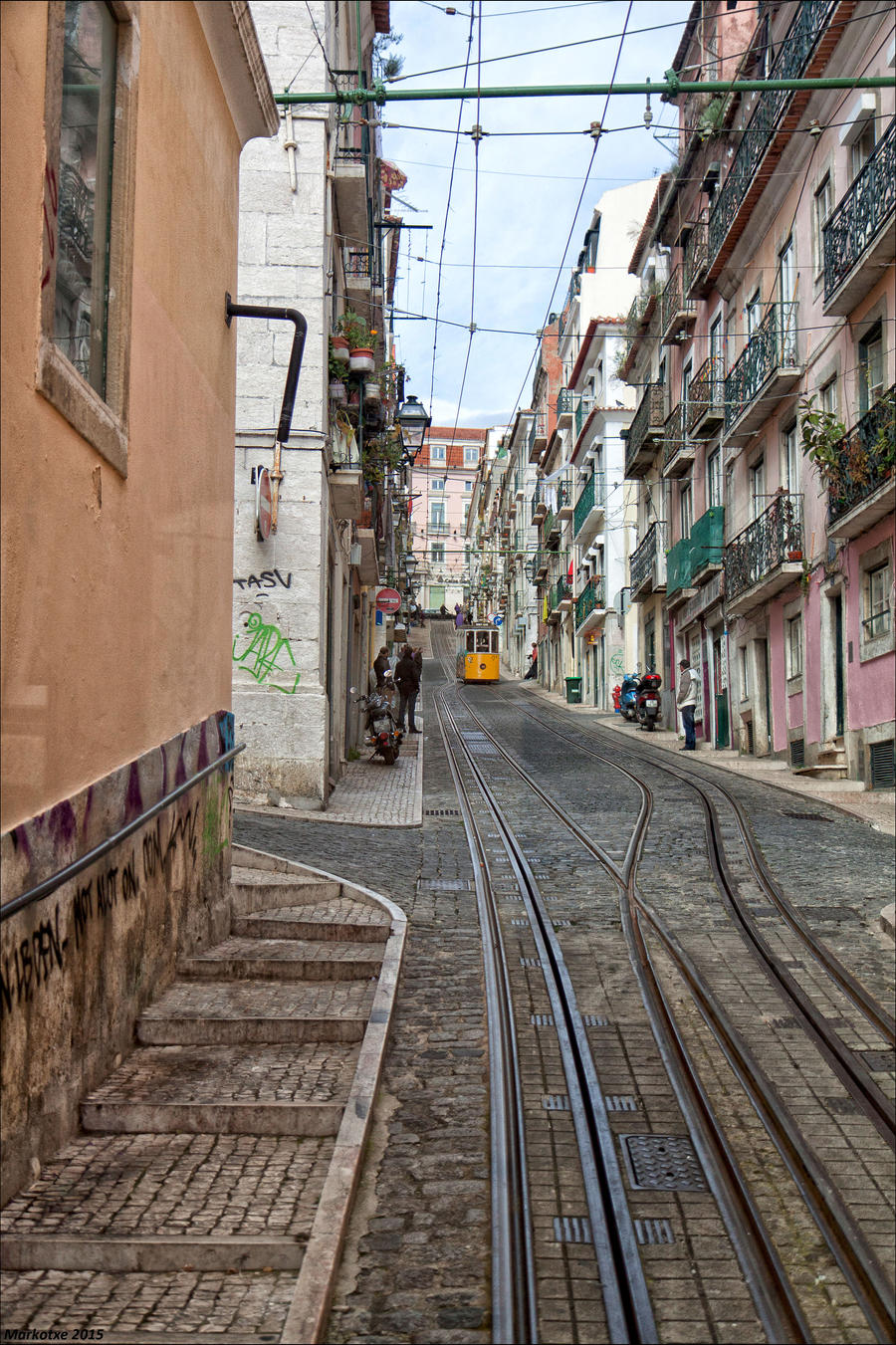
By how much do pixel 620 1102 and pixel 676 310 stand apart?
26.3 metres

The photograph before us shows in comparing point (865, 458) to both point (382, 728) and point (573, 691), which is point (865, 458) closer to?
point (382, 728)

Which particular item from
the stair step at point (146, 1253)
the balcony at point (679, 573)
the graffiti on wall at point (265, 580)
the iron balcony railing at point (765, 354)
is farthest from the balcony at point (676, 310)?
the stair step at point (146, 1253)

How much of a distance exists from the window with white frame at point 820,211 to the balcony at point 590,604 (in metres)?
22.1

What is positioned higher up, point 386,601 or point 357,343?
point 357,343

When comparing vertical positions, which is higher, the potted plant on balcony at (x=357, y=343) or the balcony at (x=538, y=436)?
the balcony at (x=538, y=436)

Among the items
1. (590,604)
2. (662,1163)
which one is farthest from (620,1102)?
(590,604)

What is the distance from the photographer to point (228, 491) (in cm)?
822

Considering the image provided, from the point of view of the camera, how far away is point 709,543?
25969mm

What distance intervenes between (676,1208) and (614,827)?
28.5 ft

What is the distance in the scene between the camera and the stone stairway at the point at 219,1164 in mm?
3662

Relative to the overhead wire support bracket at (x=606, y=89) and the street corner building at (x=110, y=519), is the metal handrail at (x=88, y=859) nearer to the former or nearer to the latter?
the street corner building at (x=110, y=519)

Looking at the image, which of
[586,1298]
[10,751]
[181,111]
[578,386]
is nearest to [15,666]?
[10,751]

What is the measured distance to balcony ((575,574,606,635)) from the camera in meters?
41.7

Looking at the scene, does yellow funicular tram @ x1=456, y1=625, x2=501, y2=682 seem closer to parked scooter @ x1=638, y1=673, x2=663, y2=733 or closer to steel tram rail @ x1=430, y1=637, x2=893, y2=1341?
parked scooter @ x1=638, y1=673, x2=663, y2=733
